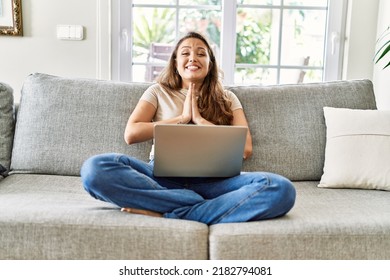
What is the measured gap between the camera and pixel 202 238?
139 centimetres

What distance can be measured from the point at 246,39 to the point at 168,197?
1672mm

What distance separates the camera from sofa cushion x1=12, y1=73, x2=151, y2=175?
2.01 m

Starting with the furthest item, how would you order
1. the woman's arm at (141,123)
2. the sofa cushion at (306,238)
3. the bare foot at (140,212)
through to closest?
1. the woman's arm at (141,123)
2. the bare foot at (140,212)
3. the sofa cushion at (306,238)

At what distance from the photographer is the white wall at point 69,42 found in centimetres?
274

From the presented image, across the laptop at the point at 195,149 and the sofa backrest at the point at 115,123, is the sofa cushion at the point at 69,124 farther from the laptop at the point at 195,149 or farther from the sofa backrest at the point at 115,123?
the laptop at the point at 195,149

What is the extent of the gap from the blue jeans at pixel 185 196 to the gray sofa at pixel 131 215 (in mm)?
49

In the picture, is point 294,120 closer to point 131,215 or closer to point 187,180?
point 187,180

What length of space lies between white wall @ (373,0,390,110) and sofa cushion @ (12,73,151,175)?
1410 mm

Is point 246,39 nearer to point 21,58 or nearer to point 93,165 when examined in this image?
point 21,58

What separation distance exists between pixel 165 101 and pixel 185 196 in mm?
580

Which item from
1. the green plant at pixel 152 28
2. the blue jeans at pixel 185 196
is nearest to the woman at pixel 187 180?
the blue jeans at pixel 185 196

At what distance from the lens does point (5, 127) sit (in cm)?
208

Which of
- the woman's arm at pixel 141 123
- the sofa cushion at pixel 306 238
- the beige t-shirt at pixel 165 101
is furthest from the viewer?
the beige t-shirt at pixel 165 101

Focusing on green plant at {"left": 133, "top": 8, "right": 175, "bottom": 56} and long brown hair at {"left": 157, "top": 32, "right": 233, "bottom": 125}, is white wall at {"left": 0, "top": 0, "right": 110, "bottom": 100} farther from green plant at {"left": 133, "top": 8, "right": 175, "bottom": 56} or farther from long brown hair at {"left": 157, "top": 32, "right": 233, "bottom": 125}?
long brown hair at {"left": 157, "top": 32, "right": 233, "bottom": 125}
